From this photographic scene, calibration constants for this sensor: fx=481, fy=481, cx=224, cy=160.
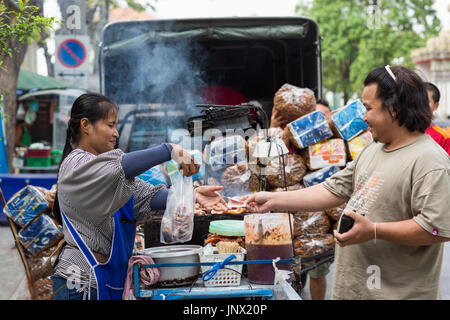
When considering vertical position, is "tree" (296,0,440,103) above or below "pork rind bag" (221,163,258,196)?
above

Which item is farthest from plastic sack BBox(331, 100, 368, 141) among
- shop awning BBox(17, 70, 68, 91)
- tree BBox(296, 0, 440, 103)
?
tree BBox(296, 0, 440, 103)

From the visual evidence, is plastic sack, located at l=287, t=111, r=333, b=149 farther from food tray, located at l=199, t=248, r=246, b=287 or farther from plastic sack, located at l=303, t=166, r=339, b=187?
food tray, located at l=199, t=248, r=246, b=287

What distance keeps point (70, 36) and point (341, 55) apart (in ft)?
57.4

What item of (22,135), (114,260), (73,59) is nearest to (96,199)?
(114,260)

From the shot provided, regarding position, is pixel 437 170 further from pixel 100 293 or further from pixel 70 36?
pixel 70 36

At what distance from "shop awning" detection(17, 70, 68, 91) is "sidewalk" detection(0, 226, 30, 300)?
391 inches

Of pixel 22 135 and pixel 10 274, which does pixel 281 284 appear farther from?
pixel 22 135

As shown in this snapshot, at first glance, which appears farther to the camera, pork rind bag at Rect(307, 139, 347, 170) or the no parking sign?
the no parking sign

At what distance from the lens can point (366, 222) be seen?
206 centimetres

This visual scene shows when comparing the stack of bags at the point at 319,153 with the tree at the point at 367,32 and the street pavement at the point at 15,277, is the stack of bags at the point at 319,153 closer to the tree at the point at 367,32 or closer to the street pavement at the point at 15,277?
the street pavement at the point at 15,277

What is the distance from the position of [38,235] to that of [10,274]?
10.7 feet

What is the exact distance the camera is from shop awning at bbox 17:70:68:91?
17234mm

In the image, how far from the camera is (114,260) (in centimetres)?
258

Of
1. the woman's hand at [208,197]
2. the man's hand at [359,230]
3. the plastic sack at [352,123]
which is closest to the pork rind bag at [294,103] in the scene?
the plastic sack at [352,123]
